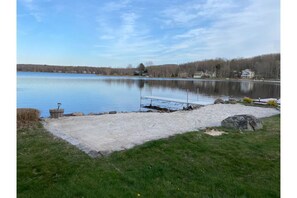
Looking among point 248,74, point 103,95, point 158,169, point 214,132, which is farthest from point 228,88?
point 248,74

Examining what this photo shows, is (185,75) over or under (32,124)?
over

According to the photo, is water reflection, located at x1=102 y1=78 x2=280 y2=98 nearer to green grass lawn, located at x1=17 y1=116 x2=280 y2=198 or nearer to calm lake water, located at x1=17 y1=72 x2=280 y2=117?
calm lake water, located at x1=17 y1=72 x2=280 y2=117

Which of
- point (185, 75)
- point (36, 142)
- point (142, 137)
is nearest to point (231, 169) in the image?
point (142, 137)

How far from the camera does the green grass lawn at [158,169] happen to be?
2.78 meters

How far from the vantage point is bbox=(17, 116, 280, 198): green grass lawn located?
278 centimetres

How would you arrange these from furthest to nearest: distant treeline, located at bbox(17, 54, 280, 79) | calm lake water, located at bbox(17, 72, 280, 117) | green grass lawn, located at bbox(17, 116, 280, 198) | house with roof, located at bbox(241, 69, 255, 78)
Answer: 1. distant treeline, located at bbox(17, 54, 280, 79)
2. house with roof, located at bbox(241, 69, 255, 78)
3. calm lake water, located at bbox(17, 72, 280, 117)
4. green grass lawn, located at bbox(17, 116, 280, 198)

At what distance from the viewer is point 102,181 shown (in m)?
3.00

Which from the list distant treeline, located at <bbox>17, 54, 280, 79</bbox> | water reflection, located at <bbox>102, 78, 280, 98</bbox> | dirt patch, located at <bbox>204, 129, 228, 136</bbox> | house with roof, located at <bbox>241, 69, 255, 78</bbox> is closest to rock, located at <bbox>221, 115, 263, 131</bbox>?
dirt patch, located at <bbox>204, 129, 228, 136</bbox>

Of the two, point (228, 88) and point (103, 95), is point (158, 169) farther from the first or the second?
point (228, 88)

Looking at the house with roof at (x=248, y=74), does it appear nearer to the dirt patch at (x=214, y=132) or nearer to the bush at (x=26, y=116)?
the dirt patch at (x=214, y=132)
